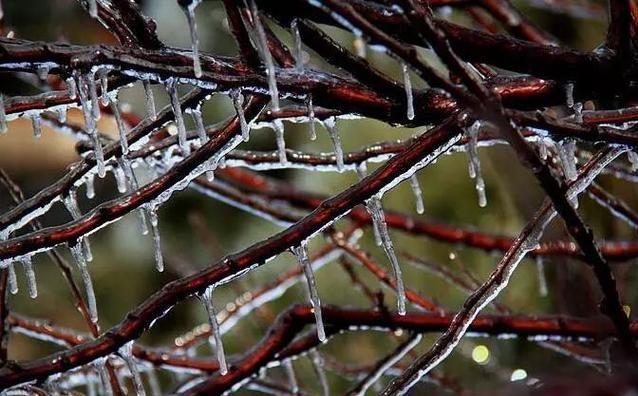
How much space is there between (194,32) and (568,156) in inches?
18.3

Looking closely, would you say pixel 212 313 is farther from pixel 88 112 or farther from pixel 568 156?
pixel 568 156

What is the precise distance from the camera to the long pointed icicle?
29.8 inches

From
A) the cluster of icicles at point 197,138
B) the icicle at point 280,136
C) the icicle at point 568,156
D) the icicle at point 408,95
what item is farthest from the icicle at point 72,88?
the icicle at point 568,156

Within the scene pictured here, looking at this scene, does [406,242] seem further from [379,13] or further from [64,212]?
[379,13]

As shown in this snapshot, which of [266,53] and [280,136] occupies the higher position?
[280,136]

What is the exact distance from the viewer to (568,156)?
3.10 feet

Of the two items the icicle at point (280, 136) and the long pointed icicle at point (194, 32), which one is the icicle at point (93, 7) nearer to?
the long pointed icicle at point (194, 32)

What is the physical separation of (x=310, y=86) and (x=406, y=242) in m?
3.18

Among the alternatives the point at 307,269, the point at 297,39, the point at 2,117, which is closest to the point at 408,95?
the point at 297,39

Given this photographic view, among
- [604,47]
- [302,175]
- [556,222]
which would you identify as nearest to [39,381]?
[604,47]

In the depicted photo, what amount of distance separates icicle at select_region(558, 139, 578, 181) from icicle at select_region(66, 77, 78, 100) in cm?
54

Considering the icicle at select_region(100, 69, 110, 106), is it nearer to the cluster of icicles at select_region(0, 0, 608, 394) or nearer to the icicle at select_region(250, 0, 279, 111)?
the cluster of icicles at select_region(0, 0, 608, 394)

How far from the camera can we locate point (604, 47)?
895mm

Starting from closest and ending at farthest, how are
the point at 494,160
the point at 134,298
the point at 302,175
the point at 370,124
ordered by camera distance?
the point at 494,160 < the point at 370,124 < the point at 302,175 < the point at 134,298
